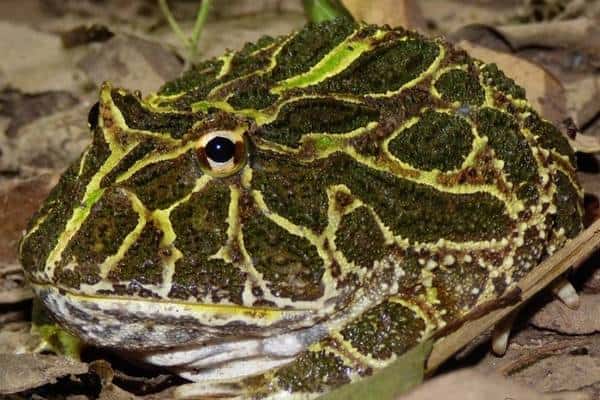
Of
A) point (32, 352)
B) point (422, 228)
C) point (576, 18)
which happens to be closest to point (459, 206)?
point (422, 228)

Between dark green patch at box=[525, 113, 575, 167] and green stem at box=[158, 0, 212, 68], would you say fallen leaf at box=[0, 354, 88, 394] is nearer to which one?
dark green patch at box=[525, 113, 575, 167]

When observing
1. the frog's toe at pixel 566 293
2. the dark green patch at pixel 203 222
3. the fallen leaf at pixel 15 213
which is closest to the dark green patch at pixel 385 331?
the dark green patch at pixel 203 222

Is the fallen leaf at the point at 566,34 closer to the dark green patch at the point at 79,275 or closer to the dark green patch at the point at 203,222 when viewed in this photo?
the dark green patch at the point at 203,222

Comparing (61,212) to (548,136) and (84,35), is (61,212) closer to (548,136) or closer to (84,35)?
(548,136)

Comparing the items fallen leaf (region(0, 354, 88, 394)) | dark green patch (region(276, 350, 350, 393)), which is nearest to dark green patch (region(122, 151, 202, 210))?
dark green patch (region(276, 350, 350, 393))

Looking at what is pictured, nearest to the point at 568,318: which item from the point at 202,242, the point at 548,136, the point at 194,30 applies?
the point at 548,136

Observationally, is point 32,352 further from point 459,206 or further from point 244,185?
point 459,206
